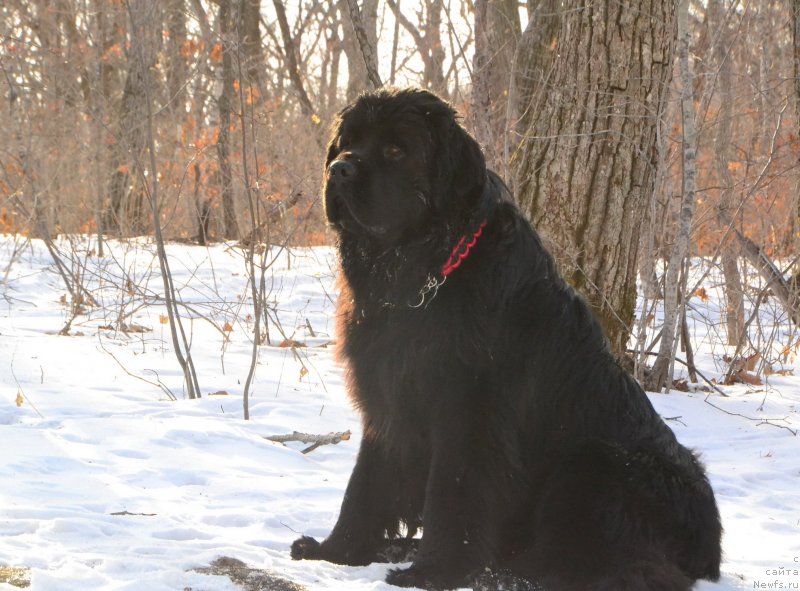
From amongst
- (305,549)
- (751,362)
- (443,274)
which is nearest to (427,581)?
(305,549)

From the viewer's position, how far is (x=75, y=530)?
2.99 m

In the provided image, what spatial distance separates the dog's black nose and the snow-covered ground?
1410 mm

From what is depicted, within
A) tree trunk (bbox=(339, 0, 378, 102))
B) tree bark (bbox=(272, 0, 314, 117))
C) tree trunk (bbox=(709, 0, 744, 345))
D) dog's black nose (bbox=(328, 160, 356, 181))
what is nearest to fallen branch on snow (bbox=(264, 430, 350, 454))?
dog's black nose (bbox=(328, 160, 356, 181))

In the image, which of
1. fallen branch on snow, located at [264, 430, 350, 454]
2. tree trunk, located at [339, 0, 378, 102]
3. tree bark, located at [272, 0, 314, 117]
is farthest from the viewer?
tree bark, located at [272, 0, 314, 117]

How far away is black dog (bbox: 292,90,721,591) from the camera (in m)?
2.87

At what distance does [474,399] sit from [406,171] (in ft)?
2.89

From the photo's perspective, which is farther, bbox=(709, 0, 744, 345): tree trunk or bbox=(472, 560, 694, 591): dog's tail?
bbox=(709, 0, 744, 345): tree trunk

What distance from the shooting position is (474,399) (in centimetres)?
289

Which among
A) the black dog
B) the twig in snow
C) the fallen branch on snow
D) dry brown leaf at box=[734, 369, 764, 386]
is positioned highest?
the black dog

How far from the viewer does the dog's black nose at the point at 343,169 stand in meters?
3.01

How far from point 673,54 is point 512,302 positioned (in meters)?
3.05

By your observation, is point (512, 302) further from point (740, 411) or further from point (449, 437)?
point (740, 411)

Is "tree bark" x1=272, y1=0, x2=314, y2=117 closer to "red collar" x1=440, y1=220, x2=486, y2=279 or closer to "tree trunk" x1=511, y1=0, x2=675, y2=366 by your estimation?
"tree trunk" x1=511, y1=0, x2=675, y2=366

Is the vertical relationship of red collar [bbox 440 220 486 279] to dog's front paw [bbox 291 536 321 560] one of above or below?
above
